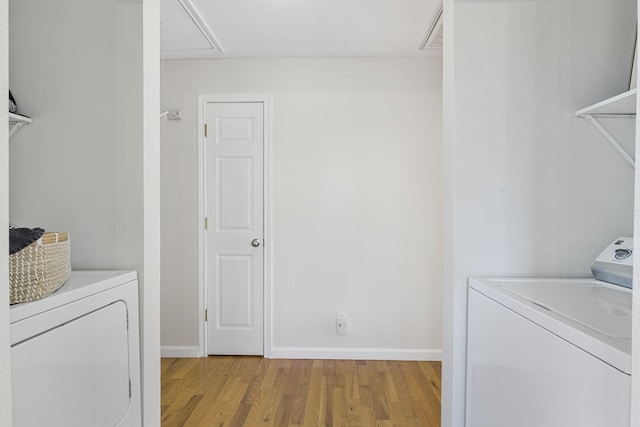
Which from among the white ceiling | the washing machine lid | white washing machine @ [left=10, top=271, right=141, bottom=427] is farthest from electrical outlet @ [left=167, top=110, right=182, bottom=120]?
the washing machine lid

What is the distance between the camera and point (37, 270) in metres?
0.93

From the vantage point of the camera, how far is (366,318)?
3.01 m

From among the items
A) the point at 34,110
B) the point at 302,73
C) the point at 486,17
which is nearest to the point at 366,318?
the point at 302,73

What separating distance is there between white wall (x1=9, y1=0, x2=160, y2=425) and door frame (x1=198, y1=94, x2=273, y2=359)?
1636mm

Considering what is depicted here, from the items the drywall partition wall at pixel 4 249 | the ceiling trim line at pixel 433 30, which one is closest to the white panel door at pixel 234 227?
the ceiling trim line at pixel 433 30

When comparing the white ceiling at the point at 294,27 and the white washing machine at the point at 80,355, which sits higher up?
the white ceiling at the point at 294,27

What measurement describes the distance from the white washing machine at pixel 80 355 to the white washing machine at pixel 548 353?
1197mm

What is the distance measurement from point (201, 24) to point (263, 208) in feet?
4.47

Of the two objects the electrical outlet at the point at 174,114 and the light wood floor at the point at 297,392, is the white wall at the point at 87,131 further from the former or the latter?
the electrical outlet at the point at 174,114

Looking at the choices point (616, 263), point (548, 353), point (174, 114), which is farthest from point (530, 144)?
point (174, 114)

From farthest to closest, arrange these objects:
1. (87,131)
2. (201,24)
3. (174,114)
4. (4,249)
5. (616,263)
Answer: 1. (174,114)
2. (201,24)
3. (87,131)
4. (616,263)
5. (4,249)

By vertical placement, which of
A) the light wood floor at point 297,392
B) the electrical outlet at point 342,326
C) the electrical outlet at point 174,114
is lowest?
the light wood floor at point 297,392

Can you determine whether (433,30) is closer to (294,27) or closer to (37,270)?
(294,27)

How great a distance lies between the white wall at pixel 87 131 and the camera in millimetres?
1340
